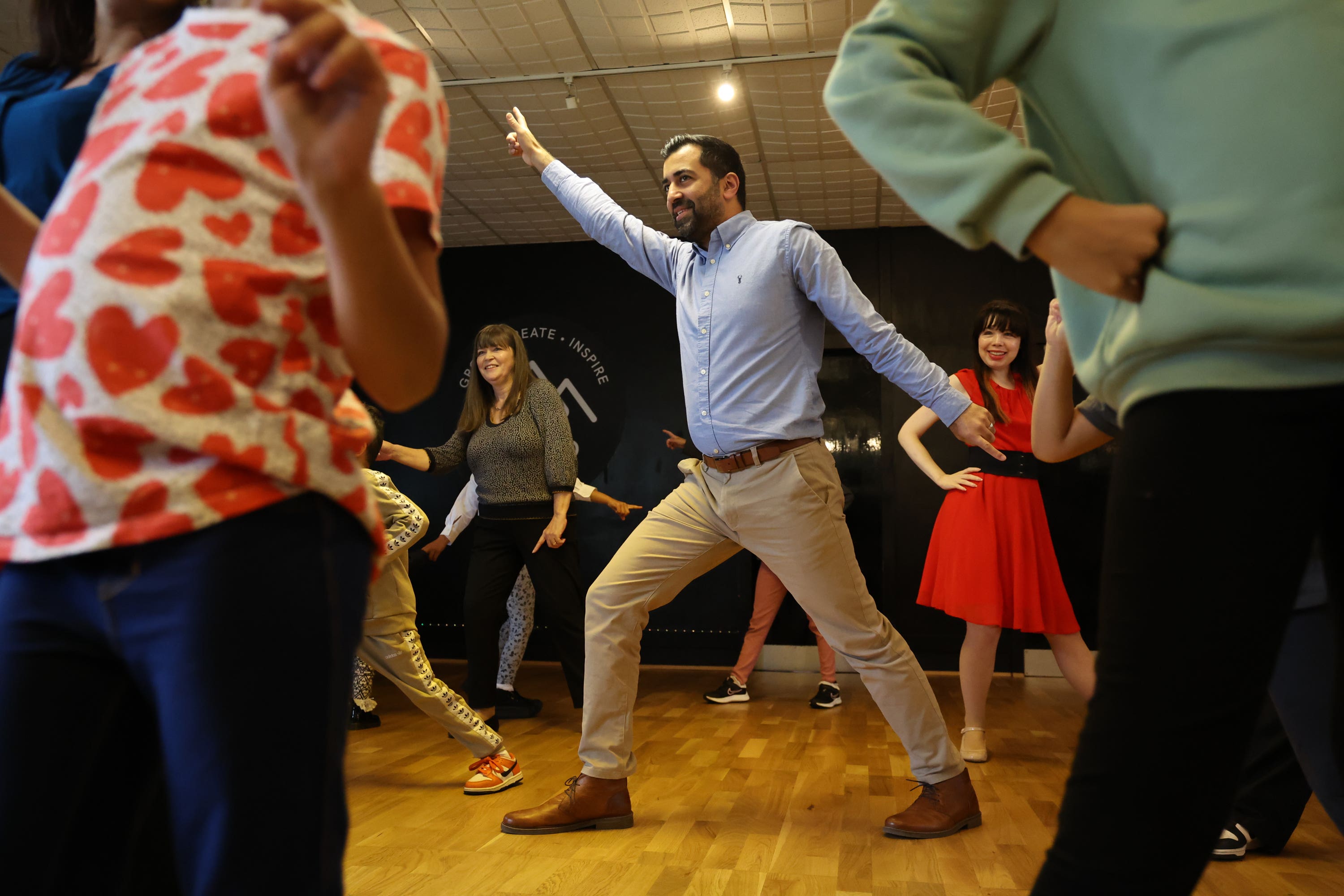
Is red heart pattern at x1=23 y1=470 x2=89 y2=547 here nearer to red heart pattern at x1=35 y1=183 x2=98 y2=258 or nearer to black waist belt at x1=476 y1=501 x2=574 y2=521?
red heart pattern at x1=35 y1=183 x2=98 y2=258

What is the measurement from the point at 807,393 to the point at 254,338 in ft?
6.70

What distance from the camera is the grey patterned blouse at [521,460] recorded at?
13.7ft

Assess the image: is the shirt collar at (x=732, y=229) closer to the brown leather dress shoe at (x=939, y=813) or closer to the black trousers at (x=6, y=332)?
the brown leather dress shoe at (x=939, y=813)

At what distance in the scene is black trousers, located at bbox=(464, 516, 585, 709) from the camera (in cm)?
410

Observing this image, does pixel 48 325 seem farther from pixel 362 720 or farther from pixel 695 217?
pixel 362 720

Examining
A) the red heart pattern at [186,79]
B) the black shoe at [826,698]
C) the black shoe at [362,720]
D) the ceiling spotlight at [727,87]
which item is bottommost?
the black shoe at [826,698]

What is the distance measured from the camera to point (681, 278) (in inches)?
113

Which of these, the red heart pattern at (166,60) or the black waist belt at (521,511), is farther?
the black waist belt at (521,511)

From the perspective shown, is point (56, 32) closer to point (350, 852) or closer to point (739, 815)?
point (350, 852)

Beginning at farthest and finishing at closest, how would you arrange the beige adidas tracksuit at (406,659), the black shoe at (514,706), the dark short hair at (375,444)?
the black shoe at (514,706)
the dark short hair at (375,444)
the beige adidas tracksuit at (406,659)

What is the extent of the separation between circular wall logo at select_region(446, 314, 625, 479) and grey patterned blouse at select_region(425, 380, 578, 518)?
2477 millimetres

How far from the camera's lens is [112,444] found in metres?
0.62

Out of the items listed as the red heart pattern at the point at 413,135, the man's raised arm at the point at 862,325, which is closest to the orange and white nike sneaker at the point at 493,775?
the man's raised arm at the point at 862,325

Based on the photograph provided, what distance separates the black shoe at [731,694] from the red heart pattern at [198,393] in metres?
4.67
